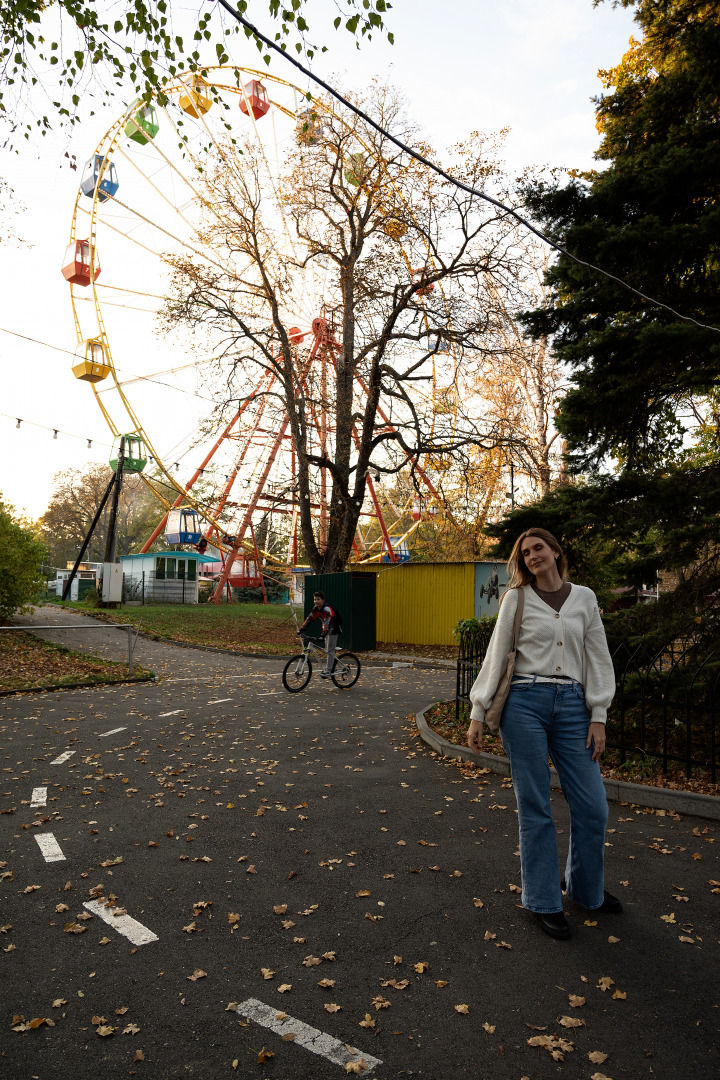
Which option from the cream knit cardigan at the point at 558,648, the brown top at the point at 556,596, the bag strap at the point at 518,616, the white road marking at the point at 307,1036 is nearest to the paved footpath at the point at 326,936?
the white road marking at the point at 307,1036

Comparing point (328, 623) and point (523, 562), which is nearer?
point (523, 562)

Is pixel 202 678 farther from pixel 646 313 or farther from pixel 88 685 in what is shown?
pixel 646 313

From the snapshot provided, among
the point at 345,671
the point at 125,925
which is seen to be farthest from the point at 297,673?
the point at 125,925

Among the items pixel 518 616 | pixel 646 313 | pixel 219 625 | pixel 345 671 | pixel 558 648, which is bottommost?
pixel 345 671

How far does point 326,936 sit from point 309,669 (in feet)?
29.3

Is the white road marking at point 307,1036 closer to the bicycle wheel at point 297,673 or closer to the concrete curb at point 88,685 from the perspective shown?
the bicycle wheel at point 297,673

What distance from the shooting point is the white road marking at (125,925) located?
3529 mm

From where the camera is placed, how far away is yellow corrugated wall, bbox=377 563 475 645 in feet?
69.2

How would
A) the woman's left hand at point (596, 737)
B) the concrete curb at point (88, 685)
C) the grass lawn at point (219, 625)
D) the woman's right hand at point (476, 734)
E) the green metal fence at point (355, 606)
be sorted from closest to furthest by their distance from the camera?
the woman's left hand at point (596, 737)
the woman's right hand at point (476, 734)
the concrete curb at point (88, 685)
the green metal fence at point (355, 606)
the grass lawn at point (219, 625)

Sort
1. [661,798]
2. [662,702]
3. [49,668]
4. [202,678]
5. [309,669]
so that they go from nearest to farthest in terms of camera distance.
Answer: [661,798]
[662,702]
[309,669]
[202,678]
[49,668]

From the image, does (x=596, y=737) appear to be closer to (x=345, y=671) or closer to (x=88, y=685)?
(x=345, y=671)

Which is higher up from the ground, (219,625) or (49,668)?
(219,625)

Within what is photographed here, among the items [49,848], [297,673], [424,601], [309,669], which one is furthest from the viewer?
[424,601]

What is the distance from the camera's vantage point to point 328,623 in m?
12.4
